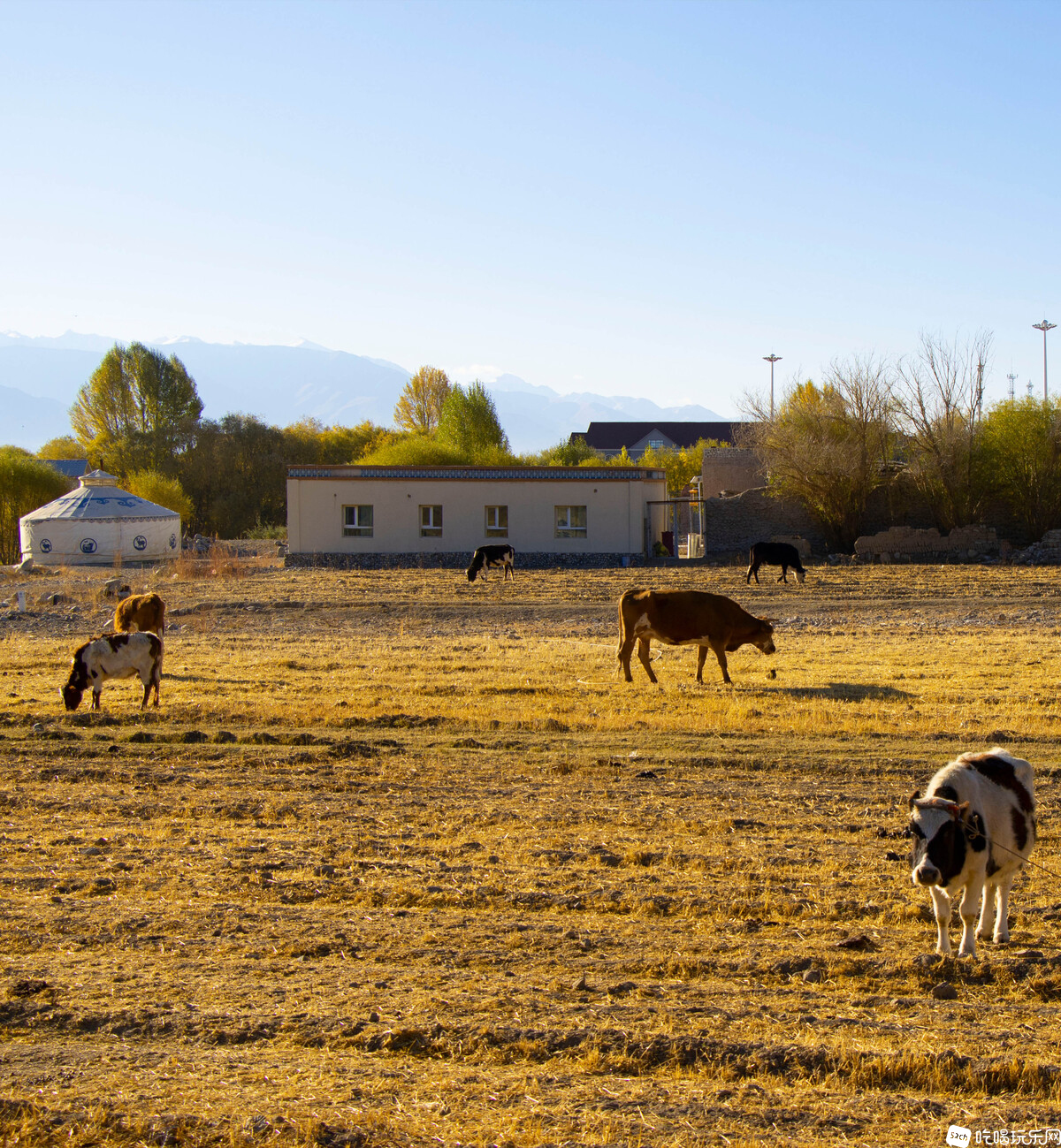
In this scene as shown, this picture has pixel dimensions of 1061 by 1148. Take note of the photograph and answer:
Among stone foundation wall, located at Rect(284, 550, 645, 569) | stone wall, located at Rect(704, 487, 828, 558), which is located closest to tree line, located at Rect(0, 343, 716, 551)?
stone foundation wall, located at Rect(284, 550, 645, 569)

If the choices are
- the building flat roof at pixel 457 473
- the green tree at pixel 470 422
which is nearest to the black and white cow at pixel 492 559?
the building flat roof at pixel 457 473

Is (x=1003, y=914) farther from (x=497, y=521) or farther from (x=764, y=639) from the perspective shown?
(x=497, y=521)

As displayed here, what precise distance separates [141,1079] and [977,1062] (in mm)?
3157

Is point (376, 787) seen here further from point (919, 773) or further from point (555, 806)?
point (919, 773)

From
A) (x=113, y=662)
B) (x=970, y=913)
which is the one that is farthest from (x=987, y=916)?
(x=113, y=662)

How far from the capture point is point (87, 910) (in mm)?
6125

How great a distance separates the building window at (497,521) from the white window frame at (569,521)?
5.96 feet

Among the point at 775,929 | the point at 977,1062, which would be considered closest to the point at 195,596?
the point at 775,929

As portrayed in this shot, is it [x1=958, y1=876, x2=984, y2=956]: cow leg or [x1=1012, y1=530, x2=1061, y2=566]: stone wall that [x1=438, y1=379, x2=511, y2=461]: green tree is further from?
[x1=958, y1=876, x2=984, y2=956]: cow leg

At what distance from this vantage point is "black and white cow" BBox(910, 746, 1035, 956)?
505 cm

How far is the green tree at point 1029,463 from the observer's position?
3859 cm

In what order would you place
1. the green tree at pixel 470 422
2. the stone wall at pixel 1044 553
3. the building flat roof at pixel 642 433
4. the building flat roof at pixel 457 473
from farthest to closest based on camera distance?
the building flat roof at pixel 642 433, the green tree at pixel 470 422, the building flat roof at pixel 457 473, the stone wall at pixel 1044 553

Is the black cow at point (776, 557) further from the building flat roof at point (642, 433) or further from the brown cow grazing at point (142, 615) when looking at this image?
the building flat roof at point (642, 433)

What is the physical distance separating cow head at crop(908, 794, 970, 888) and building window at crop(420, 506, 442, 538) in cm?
3576
